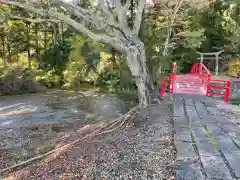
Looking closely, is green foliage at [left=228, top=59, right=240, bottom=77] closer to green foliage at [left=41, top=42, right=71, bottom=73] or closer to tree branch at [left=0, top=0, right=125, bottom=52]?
tree branch at [left=0, top=0, right=125, bottom=52]

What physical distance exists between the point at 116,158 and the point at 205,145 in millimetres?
1668

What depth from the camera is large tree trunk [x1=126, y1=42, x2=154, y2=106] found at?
8.80 meters

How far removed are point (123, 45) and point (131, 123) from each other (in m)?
2.66

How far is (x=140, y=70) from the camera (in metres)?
9.04

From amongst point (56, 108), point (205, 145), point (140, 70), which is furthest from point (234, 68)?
point (205, 145)

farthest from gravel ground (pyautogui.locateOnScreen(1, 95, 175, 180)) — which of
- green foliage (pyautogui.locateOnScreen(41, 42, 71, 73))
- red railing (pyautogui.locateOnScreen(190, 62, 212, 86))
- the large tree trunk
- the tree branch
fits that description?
green foliage (pyautogui.locateOnScreen(41, 42, 71, 73))

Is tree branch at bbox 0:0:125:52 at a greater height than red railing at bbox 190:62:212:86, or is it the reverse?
tree branch at bbox 0:0:125:52

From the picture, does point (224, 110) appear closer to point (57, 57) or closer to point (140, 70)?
point (140, 70)

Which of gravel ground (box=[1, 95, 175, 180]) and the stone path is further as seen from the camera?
gravel ground (box=[1, 95, 175, 180])

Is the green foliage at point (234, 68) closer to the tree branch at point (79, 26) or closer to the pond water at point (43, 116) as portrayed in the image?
the pond water at point (43, 116)

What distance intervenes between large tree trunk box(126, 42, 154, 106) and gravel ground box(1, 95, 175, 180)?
8.22 feet

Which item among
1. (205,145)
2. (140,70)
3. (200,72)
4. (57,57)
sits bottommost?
(205,145)

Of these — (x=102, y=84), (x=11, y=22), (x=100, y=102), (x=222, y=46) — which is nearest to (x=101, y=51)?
(x=102, y=84)

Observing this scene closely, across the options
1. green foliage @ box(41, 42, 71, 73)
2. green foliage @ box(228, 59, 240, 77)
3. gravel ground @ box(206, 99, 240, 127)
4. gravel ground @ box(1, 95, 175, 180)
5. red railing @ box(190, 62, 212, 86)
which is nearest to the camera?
gravel ground @ box(1, 95, 175, 180)
